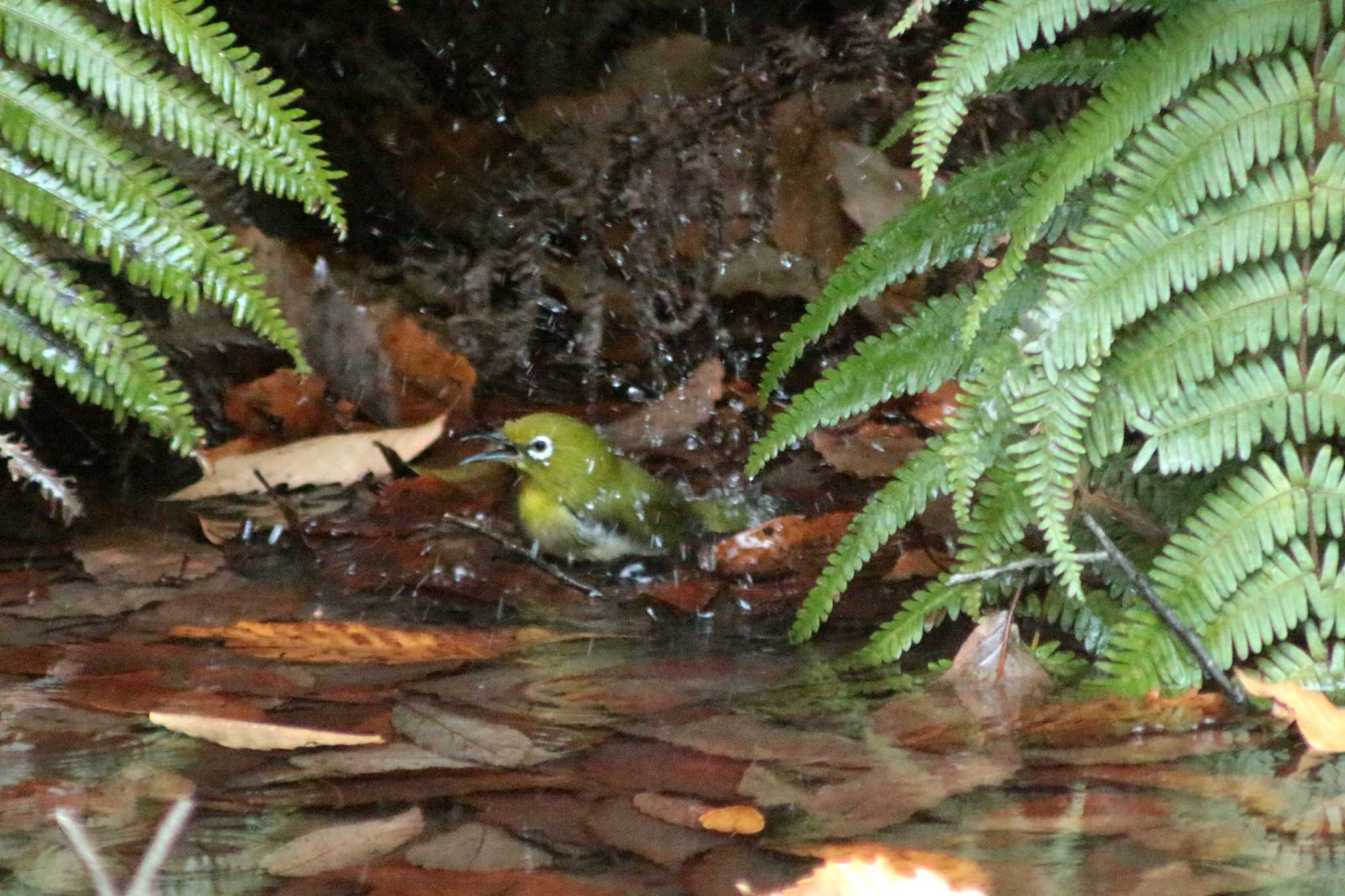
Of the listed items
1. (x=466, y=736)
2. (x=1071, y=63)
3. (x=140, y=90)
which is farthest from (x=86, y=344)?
(x=1071, y=63)

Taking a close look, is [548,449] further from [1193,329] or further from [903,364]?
[1193,329]

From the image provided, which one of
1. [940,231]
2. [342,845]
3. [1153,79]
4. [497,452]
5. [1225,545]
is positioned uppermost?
[1153,79]

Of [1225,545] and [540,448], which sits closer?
[1225,545]

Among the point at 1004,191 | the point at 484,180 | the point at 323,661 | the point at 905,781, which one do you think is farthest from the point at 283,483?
the point at 905,781

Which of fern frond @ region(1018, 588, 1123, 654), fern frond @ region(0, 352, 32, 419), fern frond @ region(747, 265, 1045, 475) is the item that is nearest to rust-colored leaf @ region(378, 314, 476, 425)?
fern frond @ region(0, 352, 32, 419)

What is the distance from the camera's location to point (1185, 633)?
2596mm

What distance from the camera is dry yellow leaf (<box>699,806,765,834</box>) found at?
Result: 2.09 metres

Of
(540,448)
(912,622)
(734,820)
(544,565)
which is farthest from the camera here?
(540,448)

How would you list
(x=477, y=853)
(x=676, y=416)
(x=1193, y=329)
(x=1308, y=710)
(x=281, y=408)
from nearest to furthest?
(x=477, y=853) → (x=1308, y=710) → (x=1193, y=329) → (x=281, y=408) → (x=676, y=416)

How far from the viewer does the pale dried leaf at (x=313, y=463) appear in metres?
4.43

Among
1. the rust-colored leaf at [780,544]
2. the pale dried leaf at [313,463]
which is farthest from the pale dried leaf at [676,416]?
the rust-colored leaf at [780,544]

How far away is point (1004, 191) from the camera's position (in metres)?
3.11

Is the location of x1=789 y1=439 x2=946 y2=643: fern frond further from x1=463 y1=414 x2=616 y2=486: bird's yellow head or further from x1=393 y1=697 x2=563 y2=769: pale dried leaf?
x1=463 y1=414 x2=616 y2=486: bird's yellow head

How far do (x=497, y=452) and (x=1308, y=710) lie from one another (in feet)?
9.64
